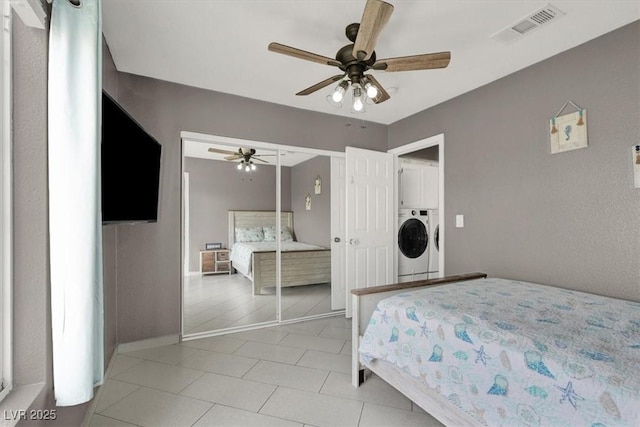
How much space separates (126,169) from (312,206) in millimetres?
3103

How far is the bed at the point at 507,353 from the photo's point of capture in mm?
1003

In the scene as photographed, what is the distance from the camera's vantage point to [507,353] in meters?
1.21

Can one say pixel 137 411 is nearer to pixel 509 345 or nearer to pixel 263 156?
pixel 509 345

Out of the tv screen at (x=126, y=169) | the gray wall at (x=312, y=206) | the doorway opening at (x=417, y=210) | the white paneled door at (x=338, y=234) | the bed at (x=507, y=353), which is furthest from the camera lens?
the gray wall at (x=312, y=206)

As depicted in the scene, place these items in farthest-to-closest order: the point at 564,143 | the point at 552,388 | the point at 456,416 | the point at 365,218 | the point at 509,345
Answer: the point at 365,218 < the point at 564,143 < the point at 456,416 < the point at 509,345 < the point at 552,388

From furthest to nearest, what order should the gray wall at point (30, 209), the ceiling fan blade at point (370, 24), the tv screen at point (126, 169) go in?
1. the tv screen at point (126, 169)
2. the ceiling fan blade at point (370, 24)
3. the gray wall at point (30, 209)

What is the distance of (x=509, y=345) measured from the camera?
4.02ft

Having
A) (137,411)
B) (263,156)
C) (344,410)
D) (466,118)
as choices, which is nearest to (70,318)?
(137,411)

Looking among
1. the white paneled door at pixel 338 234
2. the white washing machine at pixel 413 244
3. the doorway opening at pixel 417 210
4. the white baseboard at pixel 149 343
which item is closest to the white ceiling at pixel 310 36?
the white paneled door at pixel 338 234

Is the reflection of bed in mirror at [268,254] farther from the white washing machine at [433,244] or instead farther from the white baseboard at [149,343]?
the white washing machine at [433,244]

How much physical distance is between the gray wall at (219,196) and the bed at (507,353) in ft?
8.63

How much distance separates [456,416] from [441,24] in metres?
2.31

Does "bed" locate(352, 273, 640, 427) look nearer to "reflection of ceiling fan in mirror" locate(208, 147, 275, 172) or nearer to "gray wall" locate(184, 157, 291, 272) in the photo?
"reflection of ceiling fan in mirror" locate(208, 147, 275, 172)

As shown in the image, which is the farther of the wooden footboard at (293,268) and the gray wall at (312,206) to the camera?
the gray wall at (312,206)
